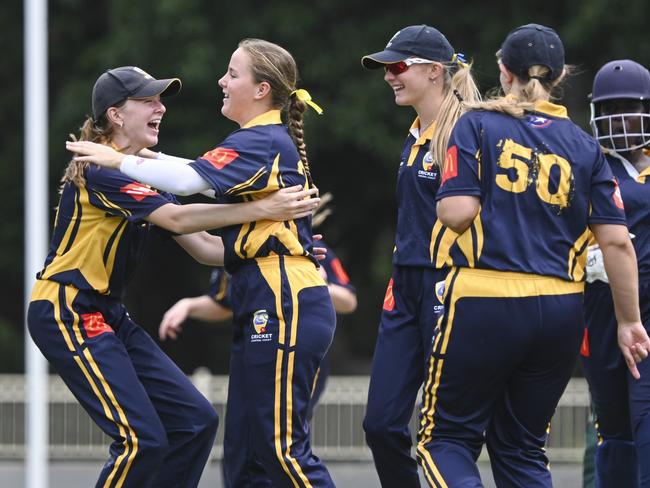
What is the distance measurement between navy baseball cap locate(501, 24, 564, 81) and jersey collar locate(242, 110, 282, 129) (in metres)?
1.01

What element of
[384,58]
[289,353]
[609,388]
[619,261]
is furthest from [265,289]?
[609,388]

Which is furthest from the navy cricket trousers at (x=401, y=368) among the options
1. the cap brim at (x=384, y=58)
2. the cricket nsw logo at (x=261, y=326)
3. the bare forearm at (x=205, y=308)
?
the bare forearm at (x=205, y=308)

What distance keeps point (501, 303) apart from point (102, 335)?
5.83 ft

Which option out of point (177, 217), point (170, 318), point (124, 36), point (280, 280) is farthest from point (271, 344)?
point (124, 36)

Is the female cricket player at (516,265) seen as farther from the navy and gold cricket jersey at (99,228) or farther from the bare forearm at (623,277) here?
the navy and gold cricket jersey at (99,228)

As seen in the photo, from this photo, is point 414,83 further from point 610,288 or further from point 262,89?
point 610,288

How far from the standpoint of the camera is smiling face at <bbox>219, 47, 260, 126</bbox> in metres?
5.44

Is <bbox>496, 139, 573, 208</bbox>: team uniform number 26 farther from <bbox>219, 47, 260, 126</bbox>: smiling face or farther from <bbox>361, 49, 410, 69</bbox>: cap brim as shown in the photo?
<bbox>219, 47, 260, 126</bbox>: smiling face

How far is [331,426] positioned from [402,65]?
7.06 meters

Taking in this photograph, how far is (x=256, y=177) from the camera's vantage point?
523 centimetres

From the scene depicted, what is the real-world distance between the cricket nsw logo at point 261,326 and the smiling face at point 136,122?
3.35 feet

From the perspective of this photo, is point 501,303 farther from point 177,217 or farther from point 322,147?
point 322,147

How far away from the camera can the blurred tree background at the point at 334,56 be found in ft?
41.2

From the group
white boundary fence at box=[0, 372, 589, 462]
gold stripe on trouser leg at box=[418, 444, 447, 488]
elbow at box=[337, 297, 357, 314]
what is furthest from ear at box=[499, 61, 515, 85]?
white boundary fence at box=[0, 372, 589, 462]
